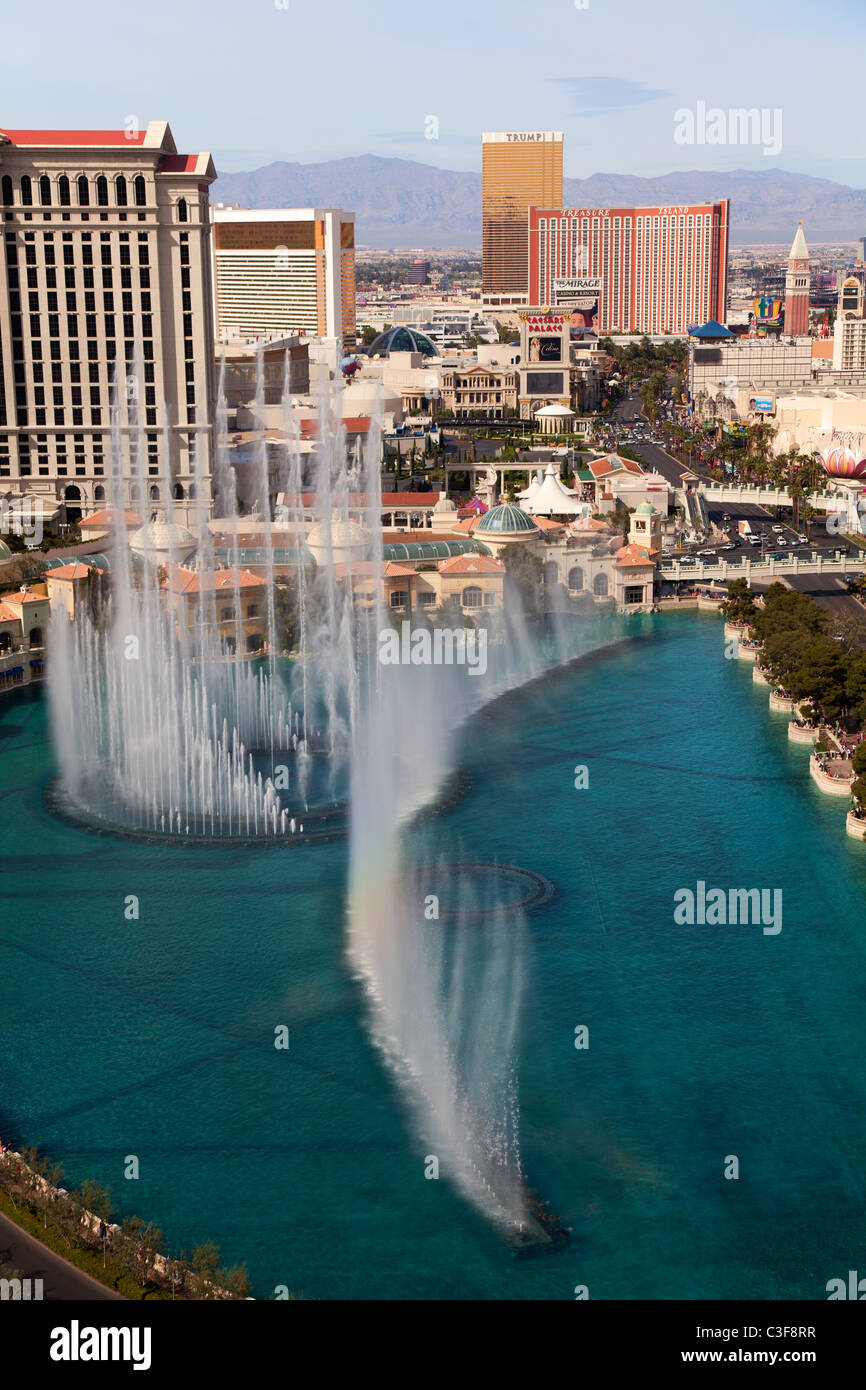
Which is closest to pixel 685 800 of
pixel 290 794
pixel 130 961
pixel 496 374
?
pixel 290 794

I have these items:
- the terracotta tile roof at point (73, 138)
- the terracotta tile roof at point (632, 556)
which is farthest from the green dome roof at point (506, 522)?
the terracotta tile roof at point (73, 138)

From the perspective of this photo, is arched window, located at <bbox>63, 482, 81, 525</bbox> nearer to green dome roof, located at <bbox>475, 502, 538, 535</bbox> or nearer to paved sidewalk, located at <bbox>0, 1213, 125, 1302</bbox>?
green dome roof, located at <bbox>475, 502, 538, 535</bbox>

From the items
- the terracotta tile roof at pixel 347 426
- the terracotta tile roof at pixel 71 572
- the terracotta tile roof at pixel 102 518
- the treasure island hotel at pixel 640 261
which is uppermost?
the treasure island hotel at pixel 640 261

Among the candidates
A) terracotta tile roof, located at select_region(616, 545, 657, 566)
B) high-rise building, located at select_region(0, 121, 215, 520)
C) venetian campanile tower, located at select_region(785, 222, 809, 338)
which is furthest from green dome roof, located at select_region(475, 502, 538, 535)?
venetian campanile tower, located at select_region(785, 222, 809, 338)

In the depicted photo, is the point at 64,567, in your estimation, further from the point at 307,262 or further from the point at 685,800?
the point at 307,262

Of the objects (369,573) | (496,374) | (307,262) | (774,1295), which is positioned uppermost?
(307,262)

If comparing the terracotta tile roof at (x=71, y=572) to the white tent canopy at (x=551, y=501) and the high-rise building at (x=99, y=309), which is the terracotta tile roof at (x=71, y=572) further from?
the white tent canopy at (x=551, y=501)

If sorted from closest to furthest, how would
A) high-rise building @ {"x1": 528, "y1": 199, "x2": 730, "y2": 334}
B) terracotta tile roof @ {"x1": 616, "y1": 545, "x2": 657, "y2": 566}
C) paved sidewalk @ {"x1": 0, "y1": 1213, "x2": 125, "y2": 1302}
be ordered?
paved sidewalk @ {"x1": 0, "y1": 1213, "x2": 125, "y2": 1302} → terracotta tile roof @ {"x1": 616, "y1": 545, "x2": 657, "y2": 566} → high-rise building @ {"x1": 528, "y1": 199, "x2": 730, "y2": 334}
